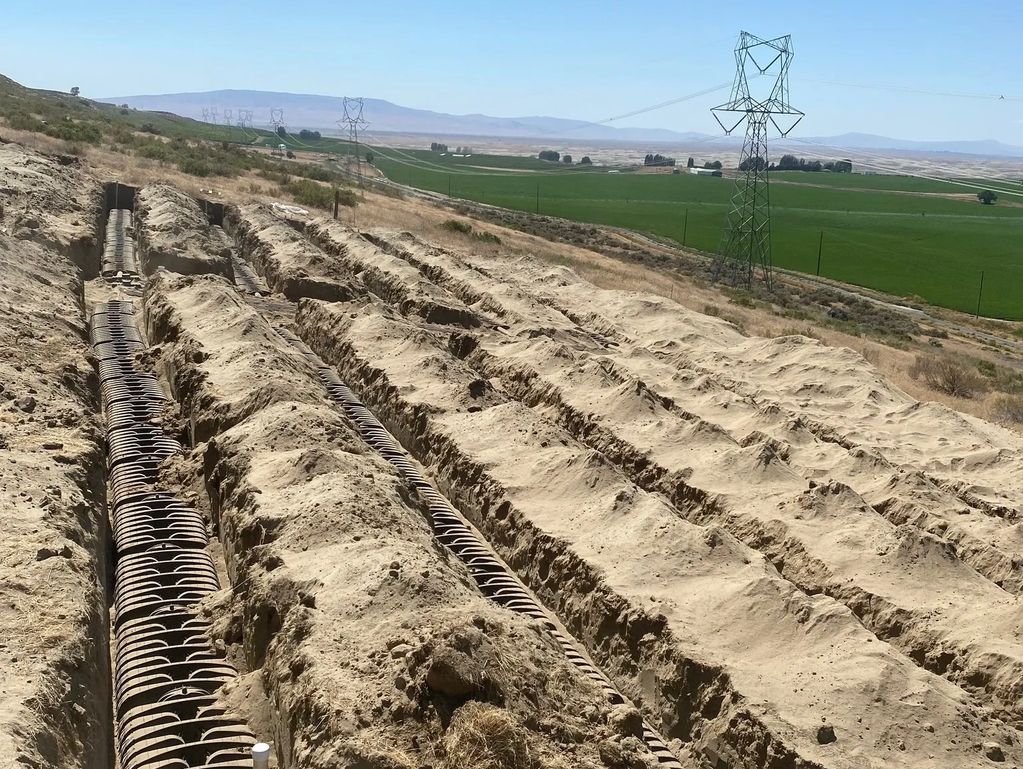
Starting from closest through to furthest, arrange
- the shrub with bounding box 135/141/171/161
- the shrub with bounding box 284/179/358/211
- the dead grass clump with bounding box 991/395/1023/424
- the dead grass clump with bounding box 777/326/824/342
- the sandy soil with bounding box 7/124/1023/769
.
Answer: the sandy soil with bounding box 7/124/1023/769, the dead grass clump with bounding box 991/395/1023/424, the dead grass clump with bounding box 777/326/824/342, the shrub with bounding box 284/179/358/211, the shrub with bounding box 135/141/171/161

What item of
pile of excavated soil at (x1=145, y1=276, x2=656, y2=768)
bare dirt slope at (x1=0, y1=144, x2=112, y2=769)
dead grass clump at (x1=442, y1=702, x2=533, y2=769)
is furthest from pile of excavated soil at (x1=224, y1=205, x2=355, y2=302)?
dead grass clump at (x1=442, y1=702, x2=533, y2=769)

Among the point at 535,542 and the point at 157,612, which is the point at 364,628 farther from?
the point at 535,542

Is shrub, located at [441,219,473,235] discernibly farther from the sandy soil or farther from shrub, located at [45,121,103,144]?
shrub, located at [45,121,103,144]

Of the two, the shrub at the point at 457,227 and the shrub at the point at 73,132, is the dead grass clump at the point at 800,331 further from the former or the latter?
the shrub at the point at 73,132

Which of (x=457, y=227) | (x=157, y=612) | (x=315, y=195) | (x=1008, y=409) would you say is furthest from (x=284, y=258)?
(x=1008, y=409)

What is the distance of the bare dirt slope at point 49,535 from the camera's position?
714 centimetres

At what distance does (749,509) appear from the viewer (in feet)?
42.6

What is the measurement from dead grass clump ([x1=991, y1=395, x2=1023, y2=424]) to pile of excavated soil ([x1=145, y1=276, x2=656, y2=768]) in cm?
1691

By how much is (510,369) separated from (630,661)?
944 cm

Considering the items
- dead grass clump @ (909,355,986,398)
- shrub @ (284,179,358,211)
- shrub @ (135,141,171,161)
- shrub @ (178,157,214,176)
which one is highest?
shrub @ (135,141,171,161)

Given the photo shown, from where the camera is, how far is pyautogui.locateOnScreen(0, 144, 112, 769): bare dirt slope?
7.14 m

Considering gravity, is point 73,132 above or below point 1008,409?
above

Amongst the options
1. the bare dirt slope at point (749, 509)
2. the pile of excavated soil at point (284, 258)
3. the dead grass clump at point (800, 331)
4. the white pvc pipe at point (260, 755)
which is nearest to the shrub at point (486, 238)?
the pile of excavated soil at point (284, 258)

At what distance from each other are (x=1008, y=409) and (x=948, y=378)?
2.31 metres
